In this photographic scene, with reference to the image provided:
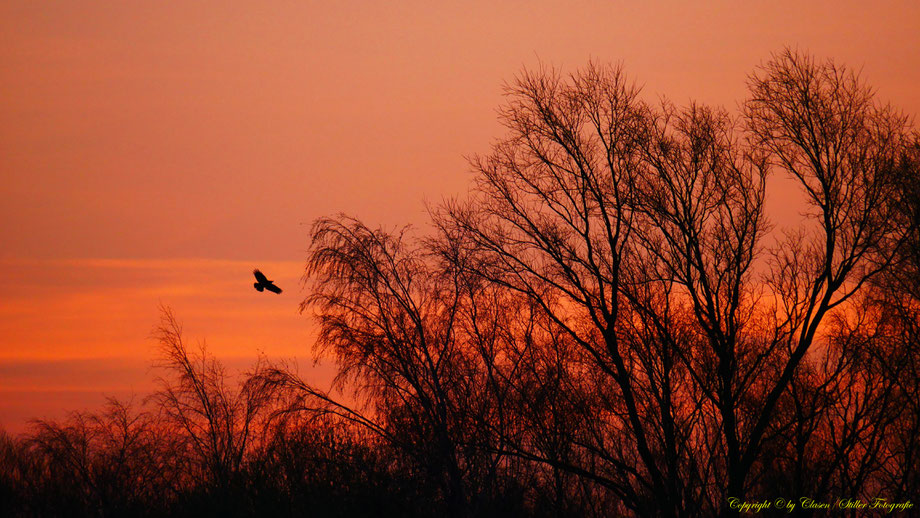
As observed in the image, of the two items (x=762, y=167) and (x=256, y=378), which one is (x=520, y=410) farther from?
(x=762, y=167)

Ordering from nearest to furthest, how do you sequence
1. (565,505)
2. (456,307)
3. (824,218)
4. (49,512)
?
1. (824,218)
2. (456,307)
3. (565,505)
4. (49,512)

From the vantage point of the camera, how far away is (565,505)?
31562 mm

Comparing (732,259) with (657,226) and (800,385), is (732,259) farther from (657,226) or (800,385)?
(800,385)

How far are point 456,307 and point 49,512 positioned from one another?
Result: 1980 cm

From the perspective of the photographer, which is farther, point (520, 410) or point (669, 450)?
point (520, 410)

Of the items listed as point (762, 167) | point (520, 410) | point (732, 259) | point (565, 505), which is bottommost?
point (565, 505)

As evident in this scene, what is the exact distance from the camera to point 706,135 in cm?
2248

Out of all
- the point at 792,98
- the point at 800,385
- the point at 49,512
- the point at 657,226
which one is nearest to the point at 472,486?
the point at 657,226

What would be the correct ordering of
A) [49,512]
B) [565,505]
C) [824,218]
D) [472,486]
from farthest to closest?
[49,512] < [565,505] < [472,486] < [824,218]

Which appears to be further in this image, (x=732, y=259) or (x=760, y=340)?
(x=760, y=340)

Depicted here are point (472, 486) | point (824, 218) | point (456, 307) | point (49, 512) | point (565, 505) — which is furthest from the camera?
point (49, 512)

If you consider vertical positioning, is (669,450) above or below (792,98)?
below

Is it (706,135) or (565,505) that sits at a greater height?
(706,135)

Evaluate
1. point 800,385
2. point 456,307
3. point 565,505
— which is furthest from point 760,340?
point 565,505
